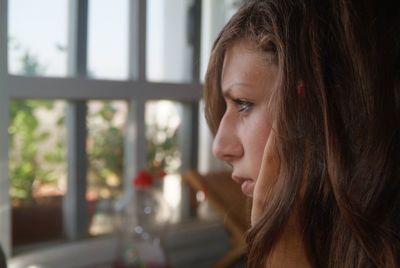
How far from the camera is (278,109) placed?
19.7 inches

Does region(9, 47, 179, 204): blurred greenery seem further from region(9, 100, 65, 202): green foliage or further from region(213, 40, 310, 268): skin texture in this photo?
region(213, 40, 310, 268): skin texture

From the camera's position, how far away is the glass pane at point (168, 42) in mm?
1188

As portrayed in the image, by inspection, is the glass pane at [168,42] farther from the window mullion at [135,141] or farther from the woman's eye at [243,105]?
the woman's eye at [243,105]

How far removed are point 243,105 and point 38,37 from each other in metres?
0.57

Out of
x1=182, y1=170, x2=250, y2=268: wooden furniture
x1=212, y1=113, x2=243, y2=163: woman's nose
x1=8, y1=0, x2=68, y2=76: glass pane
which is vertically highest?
x1=8, y1=0, x2=68, y2=76: glass pane

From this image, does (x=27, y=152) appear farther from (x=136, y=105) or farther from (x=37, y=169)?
(x=136, y=105)

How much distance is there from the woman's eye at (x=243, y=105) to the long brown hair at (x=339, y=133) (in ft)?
0.19


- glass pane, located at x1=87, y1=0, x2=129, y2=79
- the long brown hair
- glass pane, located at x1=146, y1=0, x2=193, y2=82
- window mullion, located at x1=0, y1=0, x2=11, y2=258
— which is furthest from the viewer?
glass pane, located at x1=146, y1=0, x2=193, y2=82

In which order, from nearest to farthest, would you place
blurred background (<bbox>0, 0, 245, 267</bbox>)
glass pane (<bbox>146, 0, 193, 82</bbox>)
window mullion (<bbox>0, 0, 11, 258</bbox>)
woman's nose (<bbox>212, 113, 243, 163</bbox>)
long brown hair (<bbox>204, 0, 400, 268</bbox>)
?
long brown hair (<bbox>204, 0, 400, 268</bbox>), woman's nose (<bbox>212, 113, 243, 163</bbox>), window mullion (<bbox>0, 0, 11, 258</bbox>), blurred background (<bbox>0, 0, 245, 267</bbox>), glass pane (<bbox>146, 0, 193, 82</bbox>)

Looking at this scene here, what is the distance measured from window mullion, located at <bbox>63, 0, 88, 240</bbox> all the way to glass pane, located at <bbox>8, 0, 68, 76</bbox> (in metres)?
0.02

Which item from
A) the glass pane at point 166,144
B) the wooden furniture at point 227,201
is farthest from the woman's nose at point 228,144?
the glass pane at point 166,144

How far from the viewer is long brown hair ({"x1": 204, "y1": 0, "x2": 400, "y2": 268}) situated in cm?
47

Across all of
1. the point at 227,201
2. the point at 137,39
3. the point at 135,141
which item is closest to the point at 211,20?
the point at 137,39

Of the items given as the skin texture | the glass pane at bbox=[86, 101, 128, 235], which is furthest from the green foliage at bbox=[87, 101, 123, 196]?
the skin texture
